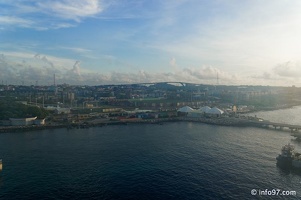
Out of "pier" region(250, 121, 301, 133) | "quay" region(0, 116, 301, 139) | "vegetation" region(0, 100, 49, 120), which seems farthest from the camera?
"vegetation" region(0, 100, 49, 120)

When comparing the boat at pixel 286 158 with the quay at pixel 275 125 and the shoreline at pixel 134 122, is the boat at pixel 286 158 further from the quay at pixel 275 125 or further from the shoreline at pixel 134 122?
the shoreline at pixel 134 122

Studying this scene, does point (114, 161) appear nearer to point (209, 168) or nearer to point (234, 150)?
point (209, 168)

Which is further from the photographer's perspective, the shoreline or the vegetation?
the vegetation

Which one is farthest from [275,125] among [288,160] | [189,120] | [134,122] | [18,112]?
[18,112]

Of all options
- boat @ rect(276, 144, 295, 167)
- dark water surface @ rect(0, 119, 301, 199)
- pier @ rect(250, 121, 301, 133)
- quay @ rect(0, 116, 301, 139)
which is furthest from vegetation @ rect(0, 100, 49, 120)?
pier @ rect(250, 121, 301, 133)

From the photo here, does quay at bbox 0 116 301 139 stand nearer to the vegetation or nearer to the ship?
the vegetation

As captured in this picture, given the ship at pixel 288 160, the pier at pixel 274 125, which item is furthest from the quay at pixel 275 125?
the ship at pixel 288 160

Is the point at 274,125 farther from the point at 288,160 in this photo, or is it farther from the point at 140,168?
the point at 140,168

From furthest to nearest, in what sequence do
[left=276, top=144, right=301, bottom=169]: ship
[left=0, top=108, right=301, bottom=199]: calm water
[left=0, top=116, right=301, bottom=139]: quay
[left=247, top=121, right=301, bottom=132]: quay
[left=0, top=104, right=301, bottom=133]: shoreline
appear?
[left=247, top=121, right=301, bottom=132]: quay < [left=0, top=116, right=301, bottom=139]: quay < [left=0, top=104, right=301, bottom=133]: shoreline < [left=276, top=144, right=301, bottom=169]: ship < [left=0, top=108, right=301, bottom=199]: calm water
